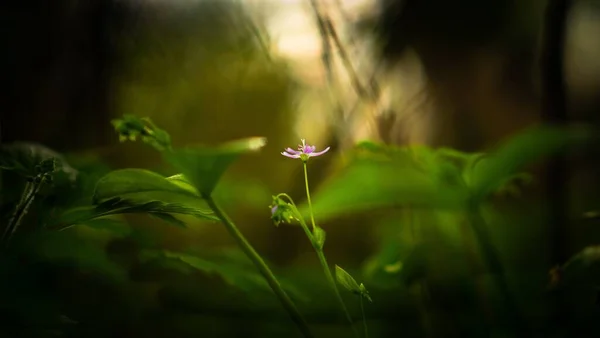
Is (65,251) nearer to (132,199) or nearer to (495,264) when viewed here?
(132,199)

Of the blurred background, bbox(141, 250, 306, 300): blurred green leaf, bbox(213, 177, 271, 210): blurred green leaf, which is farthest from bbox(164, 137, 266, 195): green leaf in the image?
the blurred background

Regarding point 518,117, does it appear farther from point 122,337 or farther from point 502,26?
point 122,337

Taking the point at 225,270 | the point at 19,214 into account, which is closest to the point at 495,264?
the point at 225,270

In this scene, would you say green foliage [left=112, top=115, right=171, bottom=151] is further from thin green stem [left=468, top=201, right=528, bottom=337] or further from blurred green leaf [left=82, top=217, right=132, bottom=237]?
thin green stem [left=468, top=201, right=528, bottom=337]

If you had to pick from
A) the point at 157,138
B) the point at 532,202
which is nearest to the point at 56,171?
the point at 157,138

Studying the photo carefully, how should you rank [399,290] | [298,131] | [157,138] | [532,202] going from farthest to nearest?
1. [298,131]
2. [532,202]
3. [399,290]
4. [157,138]
